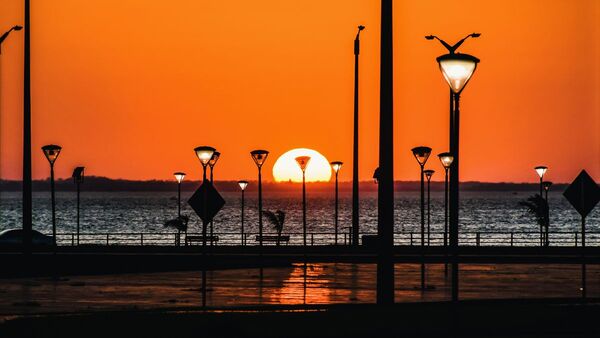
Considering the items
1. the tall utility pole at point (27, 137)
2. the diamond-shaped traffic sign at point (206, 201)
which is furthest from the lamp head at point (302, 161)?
the diamond-shaped traffic sign at point (206, 201)

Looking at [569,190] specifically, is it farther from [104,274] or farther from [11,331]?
[104,274]

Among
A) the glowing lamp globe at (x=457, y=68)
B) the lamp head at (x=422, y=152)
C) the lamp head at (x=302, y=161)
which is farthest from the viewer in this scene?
the lamp head at (x=302, y=161)

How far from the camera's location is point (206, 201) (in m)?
25.7

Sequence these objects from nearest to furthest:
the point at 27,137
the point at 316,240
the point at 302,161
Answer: the point at 27,137, the point at 302,161, the point at 316,240

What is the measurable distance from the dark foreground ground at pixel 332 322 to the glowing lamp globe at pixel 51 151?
69.6 feet

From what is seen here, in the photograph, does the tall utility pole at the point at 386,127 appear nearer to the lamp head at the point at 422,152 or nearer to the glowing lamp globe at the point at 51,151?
the lamp head at the point at 422,152

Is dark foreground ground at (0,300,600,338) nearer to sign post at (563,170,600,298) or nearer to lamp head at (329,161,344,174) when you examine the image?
sign post at (563,170,600,298)

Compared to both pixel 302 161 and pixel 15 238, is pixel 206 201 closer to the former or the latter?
pixel 302 161

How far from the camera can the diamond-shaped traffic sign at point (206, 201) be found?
25672 millimetres

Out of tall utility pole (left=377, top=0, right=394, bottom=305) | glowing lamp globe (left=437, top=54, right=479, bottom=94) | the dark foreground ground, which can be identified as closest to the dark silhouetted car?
the dark foreground ground

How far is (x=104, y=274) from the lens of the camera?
121 feet

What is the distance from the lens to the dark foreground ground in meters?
19.5

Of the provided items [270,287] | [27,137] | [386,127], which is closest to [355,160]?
[270,287]

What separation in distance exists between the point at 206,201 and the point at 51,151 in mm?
19062
